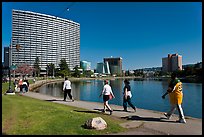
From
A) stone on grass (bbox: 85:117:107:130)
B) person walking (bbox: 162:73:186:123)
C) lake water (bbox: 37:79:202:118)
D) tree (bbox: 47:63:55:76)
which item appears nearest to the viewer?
stone on grass (bbox: 85:117:107:130)

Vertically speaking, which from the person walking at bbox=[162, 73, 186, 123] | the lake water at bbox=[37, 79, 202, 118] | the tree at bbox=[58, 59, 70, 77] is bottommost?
the lake water at bbox=[37, 79, 202, 118]

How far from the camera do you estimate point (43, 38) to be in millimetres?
152000

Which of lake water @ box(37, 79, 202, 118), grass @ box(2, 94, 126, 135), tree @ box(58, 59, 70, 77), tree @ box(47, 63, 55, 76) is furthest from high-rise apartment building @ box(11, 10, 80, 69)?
grass @ box(2, 94, 126, 135)

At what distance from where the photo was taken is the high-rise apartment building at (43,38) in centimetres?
12454

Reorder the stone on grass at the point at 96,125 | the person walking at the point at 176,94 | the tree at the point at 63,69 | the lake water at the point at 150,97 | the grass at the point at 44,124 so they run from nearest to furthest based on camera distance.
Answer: the grass at the point at 44,124
the stone on grass at the point at 96,125
the person walking at the point at 176,94
the lake water at the point at 150,97
the tree at the point at 63,69

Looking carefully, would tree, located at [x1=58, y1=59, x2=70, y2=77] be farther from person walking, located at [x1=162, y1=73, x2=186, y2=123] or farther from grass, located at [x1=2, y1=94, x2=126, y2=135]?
person walking, located at [x1=162, y1=73, x2=186, y2=123]

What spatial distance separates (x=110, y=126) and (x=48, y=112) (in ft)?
10.6

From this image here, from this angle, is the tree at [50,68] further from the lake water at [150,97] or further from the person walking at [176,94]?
the person walking at [176,94]

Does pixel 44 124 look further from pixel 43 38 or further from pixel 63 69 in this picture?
pixel 43 38

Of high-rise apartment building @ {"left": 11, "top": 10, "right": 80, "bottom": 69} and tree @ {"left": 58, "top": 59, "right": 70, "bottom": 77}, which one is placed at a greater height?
high-rise apartment building @ {"left": 11, "top": 10, "right": 80, "bottom": 69}

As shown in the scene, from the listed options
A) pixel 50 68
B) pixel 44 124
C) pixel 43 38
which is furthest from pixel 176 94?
Result: pixel 43 38

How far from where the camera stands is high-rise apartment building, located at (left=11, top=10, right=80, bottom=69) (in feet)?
409

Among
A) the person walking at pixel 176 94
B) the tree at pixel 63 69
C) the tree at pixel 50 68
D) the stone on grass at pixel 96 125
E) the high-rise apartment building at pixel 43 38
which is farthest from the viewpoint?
the tree at pixel 50 68

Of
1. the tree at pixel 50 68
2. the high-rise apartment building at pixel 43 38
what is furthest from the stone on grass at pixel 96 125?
the tree at pixel 50 68
